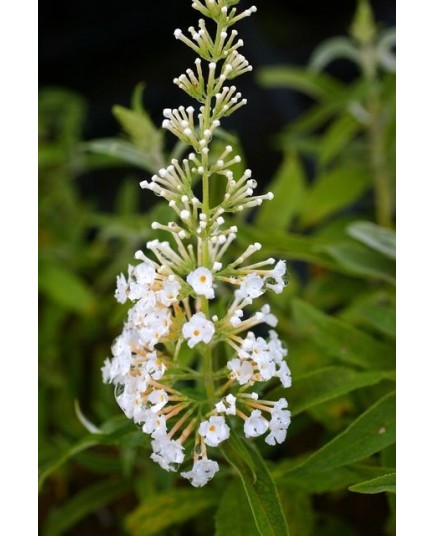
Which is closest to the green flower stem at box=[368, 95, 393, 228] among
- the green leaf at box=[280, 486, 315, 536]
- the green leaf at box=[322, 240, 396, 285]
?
the green leaf at box=[322, 240, 396, 285]

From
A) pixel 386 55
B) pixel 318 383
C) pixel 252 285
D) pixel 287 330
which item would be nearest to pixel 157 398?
pixel 252 285

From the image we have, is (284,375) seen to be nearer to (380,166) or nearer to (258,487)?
(258,487)

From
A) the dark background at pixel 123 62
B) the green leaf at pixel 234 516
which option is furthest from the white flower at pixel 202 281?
the dark background at pixel 123 62

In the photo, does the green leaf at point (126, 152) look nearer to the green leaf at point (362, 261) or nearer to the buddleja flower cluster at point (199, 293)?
the green leaf at point (362, 261)

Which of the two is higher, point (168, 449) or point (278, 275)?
point (278, 275)

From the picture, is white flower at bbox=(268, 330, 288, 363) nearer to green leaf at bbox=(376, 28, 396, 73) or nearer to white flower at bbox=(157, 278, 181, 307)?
white flower at bbox=(157, 278, 181, 307)

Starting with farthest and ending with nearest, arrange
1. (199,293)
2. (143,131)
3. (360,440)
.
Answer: (143,131) < (360,440) < (199,293)
